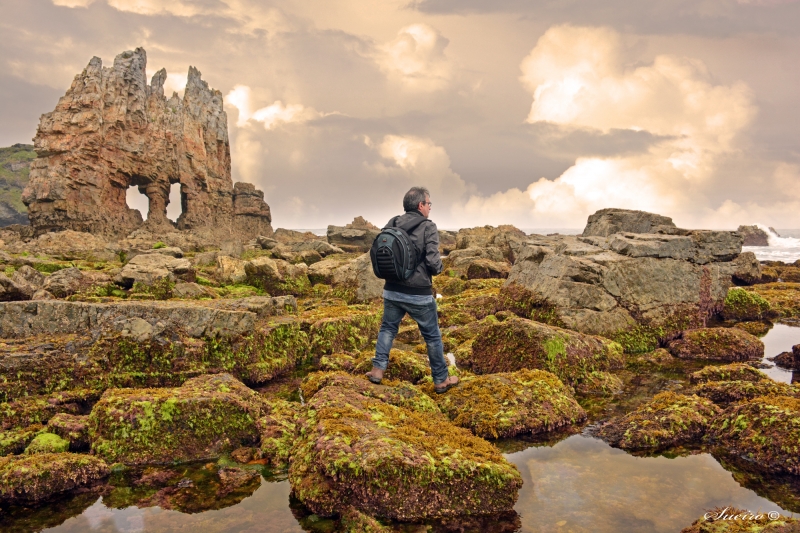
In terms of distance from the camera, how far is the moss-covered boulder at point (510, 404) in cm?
752

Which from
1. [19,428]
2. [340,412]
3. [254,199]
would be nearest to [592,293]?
[340,412]

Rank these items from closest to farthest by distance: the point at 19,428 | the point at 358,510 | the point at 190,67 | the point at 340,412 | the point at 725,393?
the point at 358,510, the point at 340,412, the point at 19,428, the point at 725,393, the point at 190,67

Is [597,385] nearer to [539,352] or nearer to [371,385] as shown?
[539,352]

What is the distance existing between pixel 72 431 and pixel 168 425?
144 centimetres

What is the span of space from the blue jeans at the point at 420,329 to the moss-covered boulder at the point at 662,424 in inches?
113

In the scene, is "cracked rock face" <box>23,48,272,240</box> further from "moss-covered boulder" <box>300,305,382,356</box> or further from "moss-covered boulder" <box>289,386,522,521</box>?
"moss-covered boulder" <box>289,386,522,521</box>

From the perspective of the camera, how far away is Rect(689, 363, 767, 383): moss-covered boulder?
9.18m

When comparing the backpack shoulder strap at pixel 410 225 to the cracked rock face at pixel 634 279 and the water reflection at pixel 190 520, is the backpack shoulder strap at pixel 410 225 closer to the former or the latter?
the water reflection at pixel 190 520

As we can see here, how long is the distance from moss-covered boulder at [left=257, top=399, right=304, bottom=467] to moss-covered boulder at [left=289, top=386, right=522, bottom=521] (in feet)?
1.57

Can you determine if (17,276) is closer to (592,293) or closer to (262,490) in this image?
(262,490)

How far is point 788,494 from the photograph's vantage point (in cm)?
560

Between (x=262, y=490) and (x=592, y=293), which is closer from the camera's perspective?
(x=262, y=490)

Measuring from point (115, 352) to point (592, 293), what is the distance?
1198 centimetres

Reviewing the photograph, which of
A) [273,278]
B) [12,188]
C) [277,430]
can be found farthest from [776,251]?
[12,188]
